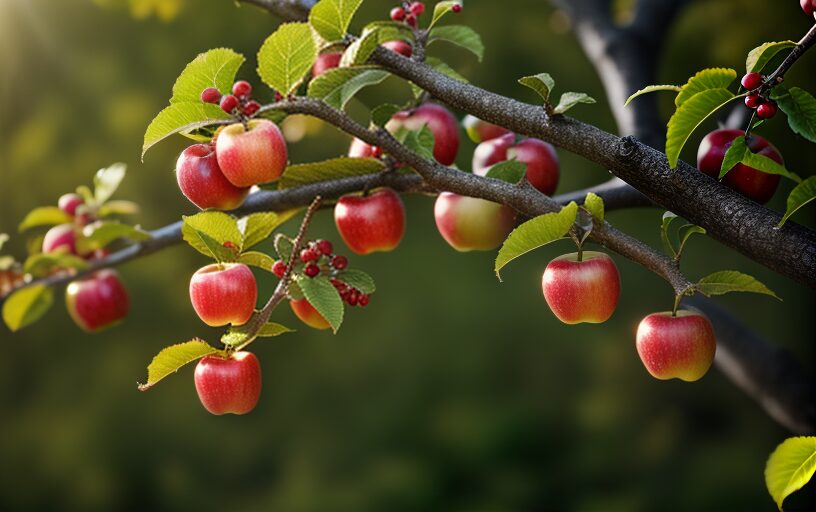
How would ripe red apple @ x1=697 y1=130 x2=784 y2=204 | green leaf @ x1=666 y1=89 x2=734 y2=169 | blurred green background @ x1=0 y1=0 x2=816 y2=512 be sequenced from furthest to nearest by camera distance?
blurred green background @ x1=0 y1=0 x2=816 y2=512 < ripe red apple @ x1=697 y1=130 x2=784 y2=204 < green leaf @ x1=666 y1=89 x2=734 y2=169

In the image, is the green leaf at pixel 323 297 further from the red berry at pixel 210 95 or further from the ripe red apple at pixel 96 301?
the ripe red apple at pixel 96 301

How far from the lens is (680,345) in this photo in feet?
1.82

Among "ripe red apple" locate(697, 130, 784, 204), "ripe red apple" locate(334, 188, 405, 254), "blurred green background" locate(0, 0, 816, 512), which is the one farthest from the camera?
"blurred green background" locate(0, 0, 816, 512)

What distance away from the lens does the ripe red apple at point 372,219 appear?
699 millimetres

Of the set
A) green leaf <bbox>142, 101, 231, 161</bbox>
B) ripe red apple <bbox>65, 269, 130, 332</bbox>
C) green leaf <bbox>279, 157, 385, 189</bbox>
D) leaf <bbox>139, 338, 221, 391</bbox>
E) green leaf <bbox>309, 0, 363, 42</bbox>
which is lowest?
ripe red apple <bbox>65, 269, 130, 332</bbox>

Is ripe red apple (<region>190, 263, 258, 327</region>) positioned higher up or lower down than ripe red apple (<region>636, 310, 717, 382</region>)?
higher up

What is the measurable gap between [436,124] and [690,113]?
30cm

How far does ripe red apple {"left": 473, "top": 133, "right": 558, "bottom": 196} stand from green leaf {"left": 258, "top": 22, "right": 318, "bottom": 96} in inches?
7.8

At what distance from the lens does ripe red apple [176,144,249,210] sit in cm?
60

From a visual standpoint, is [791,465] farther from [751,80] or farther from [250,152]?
[250,152]

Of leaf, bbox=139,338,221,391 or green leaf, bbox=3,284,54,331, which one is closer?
leaf, bbox=139,338,221,391

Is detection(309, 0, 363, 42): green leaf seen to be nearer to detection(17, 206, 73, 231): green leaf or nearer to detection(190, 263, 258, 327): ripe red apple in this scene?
detection(190, 263, 258, 327): ripe red apple

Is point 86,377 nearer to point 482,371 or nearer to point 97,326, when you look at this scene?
point 482,371

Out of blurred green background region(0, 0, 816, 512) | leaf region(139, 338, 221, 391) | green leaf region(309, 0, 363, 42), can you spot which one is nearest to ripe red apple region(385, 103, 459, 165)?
green leaf region(309, 0, 363, 42)
